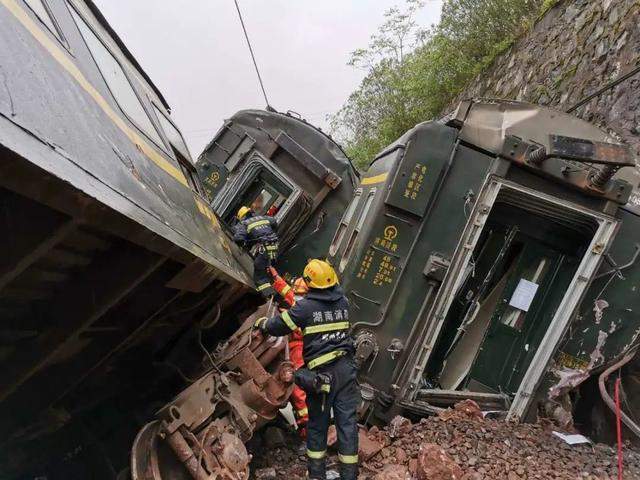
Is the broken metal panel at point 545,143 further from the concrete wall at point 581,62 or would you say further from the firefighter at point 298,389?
the firefighter at point 298,389

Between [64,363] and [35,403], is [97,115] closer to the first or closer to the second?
[64,363]

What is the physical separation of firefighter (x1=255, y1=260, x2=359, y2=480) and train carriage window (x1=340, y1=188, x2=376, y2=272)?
1.01 meters

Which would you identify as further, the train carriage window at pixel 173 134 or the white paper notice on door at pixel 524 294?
the white paper notice on door at pixel 524 294

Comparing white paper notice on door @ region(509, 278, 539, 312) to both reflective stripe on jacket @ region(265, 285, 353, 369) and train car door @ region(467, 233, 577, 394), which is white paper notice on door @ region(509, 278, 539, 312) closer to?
train car door @ region(467, 233, 577, 394)

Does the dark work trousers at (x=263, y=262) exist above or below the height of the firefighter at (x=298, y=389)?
above

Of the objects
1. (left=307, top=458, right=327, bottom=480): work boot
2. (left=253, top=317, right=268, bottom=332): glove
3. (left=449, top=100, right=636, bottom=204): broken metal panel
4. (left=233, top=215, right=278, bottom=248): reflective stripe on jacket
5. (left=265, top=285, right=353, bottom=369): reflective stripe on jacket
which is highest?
(left=449, top=100, right=636, bottom=204): broken metal panel

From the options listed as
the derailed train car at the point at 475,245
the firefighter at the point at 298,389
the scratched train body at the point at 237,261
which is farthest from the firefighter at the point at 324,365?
the derailed train car at the point at 475,245

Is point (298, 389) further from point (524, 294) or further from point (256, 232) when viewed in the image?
point (524, 294)

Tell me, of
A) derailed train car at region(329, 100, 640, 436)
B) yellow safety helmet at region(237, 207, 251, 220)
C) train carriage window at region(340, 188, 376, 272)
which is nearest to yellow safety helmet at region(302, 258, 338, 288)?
derailed train car at region(329, 100, 640, 436)

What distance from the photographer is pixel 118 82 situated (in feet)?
9.91

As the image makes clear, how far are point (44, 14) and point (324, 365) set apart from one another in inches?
103

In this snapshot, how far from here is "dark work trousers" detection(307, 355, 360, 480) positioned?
3404 mm

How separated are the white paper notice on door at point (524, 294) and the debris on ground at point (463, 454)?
1190 millimetres

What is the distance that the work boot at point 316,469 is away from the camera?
3396 millimetres
